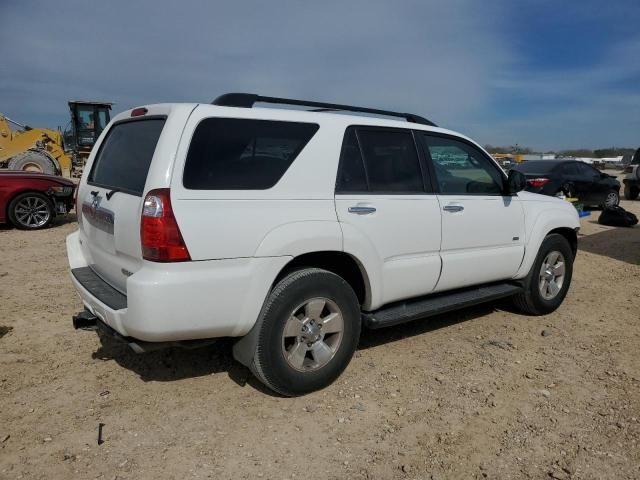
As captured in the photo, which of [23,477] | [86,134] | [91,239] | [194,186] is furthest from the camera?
[86,134]

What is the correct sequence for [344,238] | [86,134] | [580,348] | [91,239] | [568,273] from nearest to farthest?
[344,238], [91,239], [580,348], [568,273], [86,134]

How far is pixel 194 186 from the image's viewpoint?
2.83m

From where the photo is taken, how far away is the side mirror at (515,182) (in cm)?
450

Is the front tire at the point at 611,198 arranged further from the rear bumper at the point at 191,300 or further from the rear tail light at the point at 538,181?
the rear bumper at the point at 191,300

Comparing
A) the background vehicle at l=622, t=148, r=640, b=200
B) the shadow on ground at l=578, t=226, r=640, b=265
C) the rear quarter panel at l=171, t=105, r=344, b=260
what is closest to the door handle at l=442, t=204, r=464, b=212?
the rear quarter panel at l=171, t=105, r=344, b=260

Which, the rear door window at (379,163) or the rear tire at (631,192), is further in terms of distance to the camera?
the rear tire at (631,192)

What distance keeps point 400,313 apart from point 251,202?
4.93 ft

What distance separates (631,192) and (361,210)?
18130 mm

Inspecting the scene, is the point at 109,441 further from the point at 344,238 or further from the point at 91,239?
the point at 344,238

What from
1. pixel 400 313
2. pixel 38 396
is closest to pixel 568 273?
pixel 400 313

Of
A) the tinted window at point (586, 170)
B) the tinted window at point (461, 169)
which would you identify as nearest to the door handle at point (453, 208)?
the tinted window at point (461, 169)

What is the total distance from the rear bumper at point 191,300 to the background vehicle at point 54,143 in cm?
1628

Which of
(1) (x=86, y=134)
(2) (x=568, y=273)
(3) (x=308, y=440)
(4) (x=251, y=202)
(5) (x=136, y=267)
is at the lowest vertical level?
(3) (x=308, y=440)

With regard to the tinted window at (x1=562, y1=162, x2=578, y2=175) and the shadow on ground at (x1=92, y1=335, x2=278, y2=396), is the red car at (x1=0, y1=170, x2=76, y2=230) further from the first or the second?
the tinted window at (x1=562, y1=162, x2=578, y2=175)
